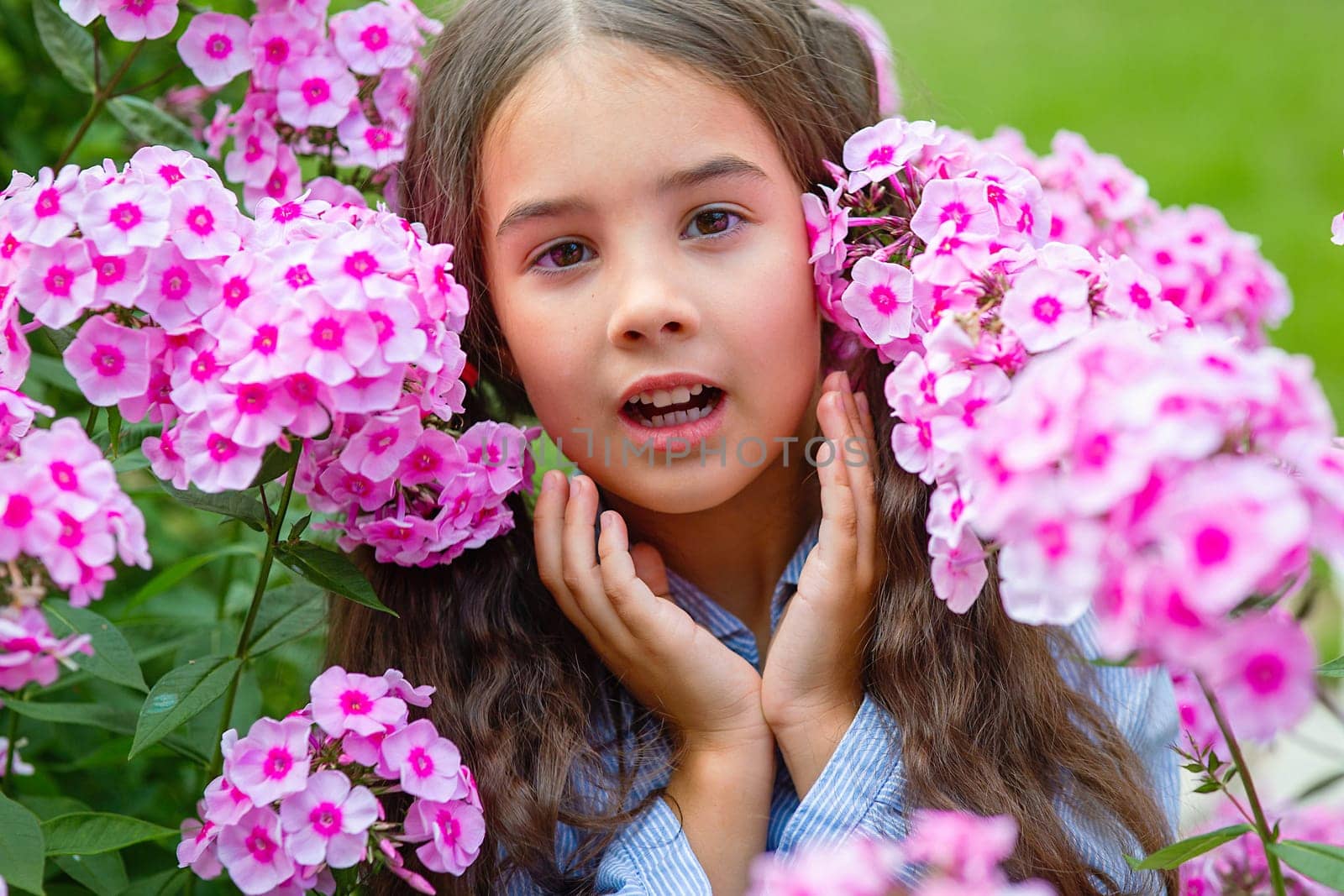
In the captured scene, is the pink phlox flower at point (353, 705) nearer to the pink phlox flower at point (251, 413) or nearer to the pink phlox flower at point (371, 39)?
the pink phlox flower at point (251, 413)

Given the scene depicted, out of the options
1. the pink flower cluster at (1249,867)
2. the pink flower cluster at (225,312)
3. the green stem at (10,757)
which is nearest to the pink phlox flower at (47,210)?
the pink flower cluster at (225,312)

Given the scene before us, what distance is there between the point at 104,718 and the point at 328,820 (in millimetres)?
524

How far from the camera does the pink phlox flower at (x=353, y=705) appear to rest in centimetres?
165

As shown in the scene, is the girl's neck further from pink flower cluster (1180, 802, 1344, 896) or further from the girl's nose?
pink flower cluster (1180, 802, 1344, 896)

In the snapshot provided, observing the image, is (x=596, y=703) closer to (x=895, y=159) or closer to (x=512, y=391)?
(x=512, y=391)

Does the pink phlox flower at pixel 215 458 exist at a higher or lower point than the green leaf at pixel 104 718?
higher

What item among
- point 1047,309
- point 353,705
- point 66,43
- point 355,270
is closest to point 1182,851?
point 1047,309

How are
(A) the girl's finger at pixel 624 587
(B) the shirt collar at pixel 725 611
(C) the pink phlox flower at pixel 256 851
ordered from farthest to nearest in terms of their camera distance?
(B) the shirt collar at pixel 725 611 → (A) the girl's finger at pixel 624 587 → (C) the pink phlox flower at pixel 256 851

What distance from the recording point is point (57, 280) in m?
1.51

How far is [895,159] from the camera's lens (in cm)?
191

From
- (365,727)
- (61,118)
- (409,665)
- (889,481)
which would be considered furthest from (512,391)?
(61,118)

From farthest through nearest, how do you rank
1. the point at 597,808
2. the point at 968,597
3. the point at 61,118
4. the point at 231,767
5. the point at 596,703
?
the point at 61,118 < the point at 596,703 < the point at 597,808 < the point at 231,767 < the point at 968,597

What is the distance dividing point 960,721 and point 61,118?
6.58 feet

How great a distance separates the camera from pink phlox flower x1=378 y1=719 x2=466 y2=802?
1.66 metres
